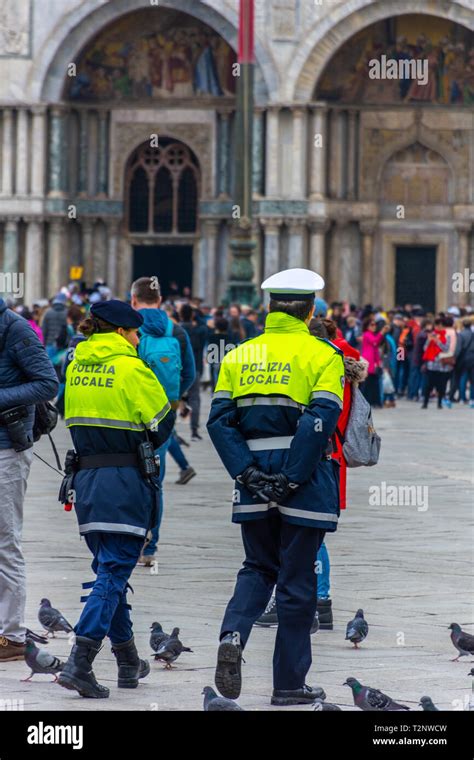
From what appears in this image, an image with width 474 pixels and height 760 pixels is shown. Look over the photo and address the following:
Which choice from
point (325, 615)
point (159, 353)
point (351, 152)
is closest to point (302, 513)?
point (325, 615)

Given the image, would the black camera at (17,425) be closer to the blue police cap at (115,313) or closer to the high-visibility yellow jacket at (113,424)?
the high-visibility yellow jacket at (113,424)

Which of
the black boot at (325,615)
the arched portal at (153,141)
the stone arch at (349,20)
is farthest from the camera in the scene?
the arched portal at (153,141)

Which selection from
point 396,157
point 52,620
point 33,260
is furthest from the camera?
point 396,157

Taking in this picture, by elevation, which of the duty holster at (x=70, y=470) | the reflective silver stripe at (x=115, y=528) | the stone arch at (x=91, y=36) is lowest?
the reflective silver stripe at (x=115, y=528)

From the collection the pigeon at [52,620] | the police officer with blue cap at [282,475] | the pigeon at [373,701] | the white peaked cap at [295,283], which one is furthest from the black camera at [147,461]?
the pigeon at [373,701]

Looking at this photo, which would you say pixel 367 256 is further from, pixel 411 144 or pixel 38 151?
pixel 38 151

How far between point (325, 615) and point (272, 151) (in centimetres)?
2649

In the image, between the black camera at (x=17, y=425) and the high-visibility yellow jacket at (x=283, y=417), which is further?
the black camera at (x=17, y=425)

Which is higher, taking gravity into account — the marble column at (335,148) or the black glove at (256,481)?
the marble column at (335,148)

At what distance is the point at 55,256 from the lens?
36.3m

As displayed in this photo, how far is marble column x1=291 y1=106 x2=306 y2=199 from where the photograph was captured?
1384 inches

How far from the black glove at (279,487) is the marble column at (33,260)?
28.9 metres

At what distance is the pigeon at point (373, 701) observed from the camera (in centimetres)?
679
